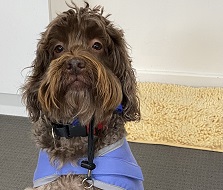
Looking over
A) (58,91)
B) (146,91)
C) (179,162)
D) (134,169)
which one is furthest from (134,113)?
(146,91)

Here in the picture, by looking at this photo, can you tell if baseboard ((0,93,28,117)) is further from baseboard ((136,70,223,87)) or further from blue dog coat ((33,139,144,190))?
blue dog coat ((33,139,144,190))

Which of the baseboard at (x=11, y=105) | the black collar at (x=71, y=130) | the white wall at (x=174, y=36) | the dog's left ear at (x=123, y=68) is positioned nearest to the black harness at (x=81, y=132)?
the black collar at (x=71, y=130)

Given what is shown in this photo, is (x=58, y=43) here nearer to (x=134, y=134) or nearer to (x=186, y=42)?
(x=134, y=134)

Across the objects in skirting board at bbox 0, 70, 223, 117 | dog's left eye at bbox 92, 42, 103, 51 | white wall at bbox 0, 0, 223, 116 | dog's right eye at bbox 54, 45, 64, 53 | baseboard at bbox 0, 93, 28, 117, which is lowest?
baseboard at bbox 0, 93, 28, 117

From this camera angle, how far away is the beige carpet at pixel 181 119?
255 centimetres

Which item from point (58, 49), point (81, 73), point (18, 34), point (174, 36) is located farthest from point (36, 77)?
point (174, 36)

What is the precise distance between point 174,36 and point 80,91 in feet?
6.32

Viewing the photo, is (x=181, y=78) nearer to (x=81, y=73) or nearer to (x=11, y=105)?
(x=11, y=105)

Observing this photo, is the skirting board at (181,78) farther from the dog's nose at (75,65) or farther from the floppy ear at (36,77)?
the dog's nose at (75,65)

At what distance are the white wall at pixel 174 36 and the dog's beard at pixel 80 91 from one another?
1788mm

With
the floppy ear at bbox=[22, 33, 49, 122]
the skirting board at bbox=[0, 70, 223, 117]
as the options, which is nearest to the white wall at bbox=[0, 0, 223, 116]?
A: the skirting board at bbox=[0, 70, 223, 117]

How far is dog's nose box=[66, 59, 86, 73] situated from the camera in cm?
132

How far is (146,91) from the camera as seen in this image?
303cm

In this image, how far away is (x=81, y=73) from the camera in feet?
4.39
